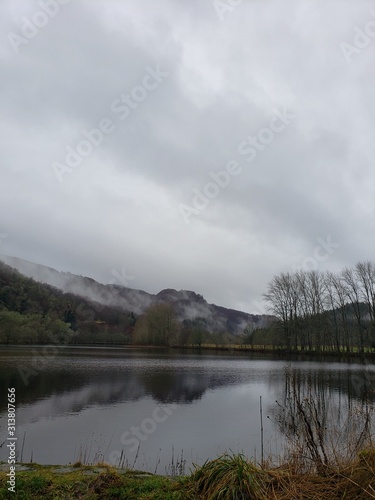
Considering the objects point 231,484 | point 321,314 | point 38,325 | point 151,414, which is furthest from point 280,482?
point 38,325

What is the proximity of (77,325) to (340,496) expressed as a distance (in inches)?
7124

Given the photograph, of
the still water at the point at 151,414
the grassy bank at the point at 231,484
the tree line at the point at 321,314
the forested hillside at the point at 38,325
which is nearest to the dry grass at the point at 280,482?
the grassy bank at the point at 231,484

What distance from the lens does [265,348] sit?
84.3m

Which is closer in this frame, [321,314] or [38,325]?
[321,314]

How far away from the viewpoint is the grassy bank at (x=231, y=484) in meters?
4.68

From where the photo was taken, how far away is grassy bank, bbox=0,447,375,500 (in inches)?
184

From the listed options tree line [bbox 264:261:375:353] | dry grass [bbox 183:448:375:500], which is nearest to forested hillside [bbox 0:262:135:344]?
tree line [bbox 264:261:375:353]

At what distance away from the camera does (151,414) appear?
17000 mm

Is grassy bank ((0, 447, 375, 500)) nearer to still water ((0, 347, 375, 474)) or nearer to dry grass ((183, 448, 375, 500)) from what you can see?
dry grass ((183, 448, 375, 500))

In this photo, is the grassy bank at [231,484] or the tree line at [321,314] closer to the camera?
the grassy bank at [231,484]

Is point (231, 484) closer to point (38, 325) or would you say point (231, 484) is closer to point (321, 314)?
point (321, 314)

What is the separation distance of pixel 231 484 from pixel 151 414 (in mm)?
13257

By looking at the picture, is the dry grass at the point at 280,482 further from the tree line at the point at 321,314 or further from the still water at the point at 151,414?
the tree line at the point at 321,314

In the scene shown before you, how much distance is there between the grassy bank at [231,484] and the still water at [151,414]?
1.45 meters
